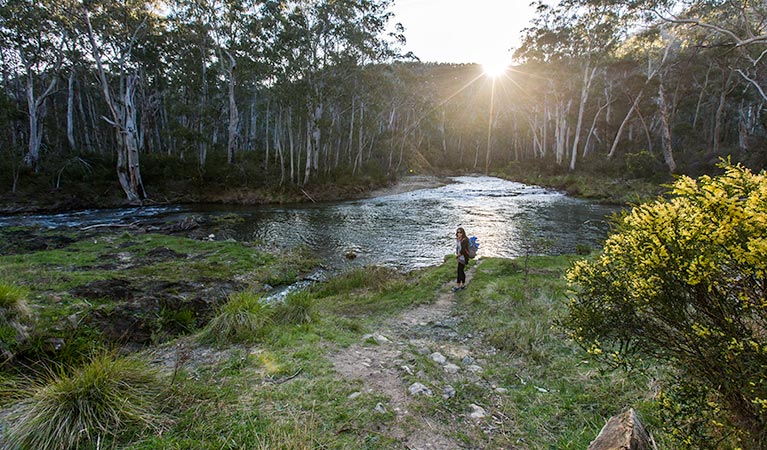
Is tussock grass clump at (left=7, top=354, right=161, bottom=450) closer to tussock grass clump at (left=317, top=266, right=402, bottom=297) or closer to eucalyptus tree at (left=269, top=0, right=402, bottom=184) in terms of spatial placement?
tussock grass clump at (left=317, top=266, right=402, bottom=297)

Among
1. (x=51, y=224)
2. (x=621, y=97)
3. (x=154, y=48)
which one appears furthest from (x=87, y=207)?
(x=621, y=97)

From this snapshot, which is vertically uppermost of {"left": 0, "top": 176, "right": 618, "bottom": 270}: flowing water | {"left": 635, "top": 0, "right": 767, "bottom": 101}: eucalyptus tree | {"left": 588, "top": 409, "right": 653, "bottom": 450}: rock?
{"left": 635, "top": 0, "right": 767, "bottom": 101}: eucalyptus tree

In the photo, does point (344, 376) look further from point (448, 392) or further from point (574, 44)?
point (574, 44)

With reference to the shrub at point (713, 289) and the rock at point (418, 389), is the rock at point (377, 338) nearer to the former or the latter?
the rock at point (418, 389)

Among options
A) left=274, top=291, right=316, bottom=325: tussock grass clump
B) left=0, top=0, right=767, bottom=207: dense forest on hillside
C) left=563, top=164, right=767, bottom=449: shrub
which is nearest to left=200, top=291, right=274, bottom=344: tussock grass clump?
left=274, top=291, right=316, bottom=325: tussock grass clump

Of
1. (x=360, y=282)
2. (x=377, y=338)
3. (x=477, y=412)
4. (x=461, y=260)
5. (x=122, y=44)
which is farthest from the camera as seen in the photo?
(x=122, y=44)

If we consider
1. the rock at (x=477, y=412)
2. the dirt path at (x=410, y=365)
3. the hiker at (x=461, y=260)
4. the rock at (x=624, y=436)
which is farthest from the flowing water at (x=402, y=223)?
the rock at (x=624, y=436)

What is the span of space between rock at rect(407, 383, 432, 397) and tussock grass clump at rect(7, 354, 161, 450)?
2.43 metres

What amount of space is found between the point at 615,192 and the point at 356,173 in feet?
74.3

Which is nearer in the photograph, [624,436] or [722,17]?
[624,436]

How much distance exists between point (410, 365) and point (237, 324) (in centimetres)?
272

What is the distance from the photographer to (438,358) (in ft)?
15.9

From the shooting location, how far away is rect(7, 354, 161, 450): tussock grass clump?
269 centimetres

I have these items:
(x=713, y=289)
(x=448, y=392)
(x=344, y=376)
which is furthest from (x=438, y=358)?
(x=713, y=289)
